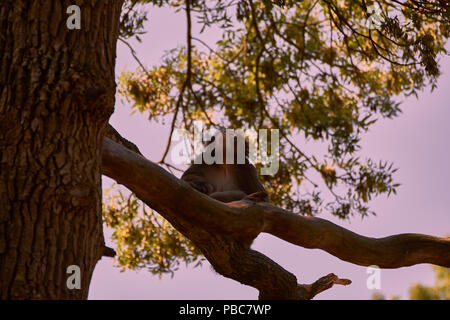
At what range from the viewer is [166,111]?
9430 millimetres

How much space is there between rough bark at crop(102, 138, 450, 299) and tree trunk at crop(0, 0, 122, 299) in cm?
63

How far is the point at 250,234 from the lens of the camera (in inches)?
175

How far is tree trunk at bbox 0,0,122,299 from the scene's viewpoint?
10.2 feet

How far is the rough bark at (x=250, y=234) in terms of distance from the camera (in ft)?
13.5

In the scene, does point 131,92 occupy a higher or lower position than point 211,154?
higher

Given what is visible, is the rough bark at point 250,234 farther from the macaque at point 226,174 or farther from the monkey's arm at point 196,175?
the macaque at point 226,174

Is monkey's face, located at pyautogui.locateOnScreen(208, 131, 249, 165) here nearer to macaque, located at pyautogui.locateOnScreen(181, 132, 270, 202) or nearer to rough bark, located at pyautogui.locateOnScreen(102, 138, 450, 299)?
macaque, located at pyautogui.locateOnScreen(181, 132, 270, 202)

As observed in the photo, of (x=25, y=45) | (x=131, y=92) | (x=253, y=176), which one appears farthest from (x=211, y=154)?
(x=25, y=45)

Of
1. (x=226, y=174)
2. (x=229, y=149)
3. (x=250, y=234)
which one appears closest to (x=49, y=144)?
(x=250, y=234)

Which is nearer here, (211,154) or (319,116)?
(211,154)

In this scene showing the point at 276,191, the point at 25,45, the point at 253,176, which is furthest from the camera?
the point at 276,191

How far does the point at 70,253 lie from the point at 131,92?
638 centimetres
